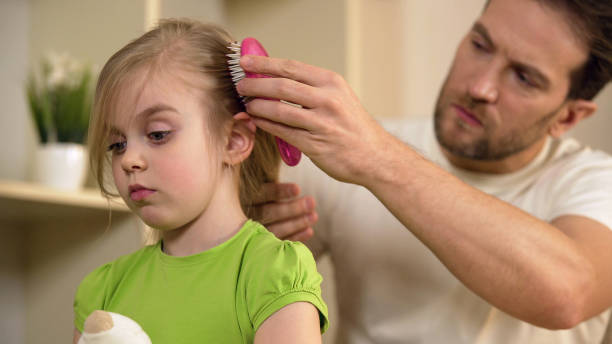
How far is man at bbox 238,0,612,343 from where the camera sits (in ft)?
2.89

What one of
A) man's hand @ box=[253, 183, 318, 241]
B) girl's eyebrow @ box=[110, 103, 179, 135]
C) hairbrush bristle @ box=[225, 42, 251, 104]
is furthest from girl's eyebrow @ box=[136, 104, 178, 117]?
man's hand @ box=[253, 183, 318, 241]

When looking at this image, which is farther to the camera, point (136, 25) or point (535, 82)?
point (136, 25)

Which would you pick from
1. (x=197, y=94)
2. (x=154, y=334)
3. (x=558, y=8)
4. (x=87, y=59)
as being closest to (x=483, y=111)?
(x=558, y=8)

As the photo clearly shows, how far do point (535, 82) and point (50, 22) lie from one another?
1.22 metres

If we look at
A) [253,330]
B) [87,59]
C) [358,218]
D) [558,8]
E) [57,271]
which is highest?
[558,8]

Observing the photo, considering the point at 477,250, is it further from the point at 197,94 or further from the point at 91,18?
the point at 91,18

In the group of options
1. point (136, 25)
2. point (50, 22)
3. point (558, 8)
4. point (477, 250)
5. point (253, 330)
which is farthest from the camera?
point (50, 22)

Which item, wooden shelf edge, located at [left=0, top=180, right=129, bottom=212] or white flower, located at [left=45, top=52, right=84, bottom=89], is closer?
wooden shelf edge, located at [left=0, top=180, right=129, bottom=212]

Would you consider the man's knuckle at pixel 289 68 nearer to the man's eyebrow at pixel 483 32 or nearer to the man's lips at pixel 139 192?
the man's lips at pixel 139 192

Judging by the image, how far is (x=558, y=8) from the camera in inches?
49.4

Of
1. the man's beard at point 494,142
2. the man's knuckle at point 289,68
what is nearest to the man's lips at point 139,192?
the man's knuckle at point 289,68

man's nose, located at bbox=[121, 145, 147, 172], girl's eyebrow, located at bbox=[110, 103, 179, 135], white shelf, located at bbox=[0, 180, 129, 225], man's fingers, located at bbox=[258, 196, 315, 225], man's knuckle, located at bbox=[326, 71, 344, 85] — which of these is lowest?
white shelf, located at bbox=[0, 180, 129, 225]

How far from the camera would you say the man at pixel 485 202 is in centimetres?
88

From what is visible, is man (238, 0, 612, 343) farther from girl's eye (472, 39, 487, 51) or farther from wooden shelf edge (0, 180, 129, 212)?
wooden shelf edge (0, 180, 129, 212)
